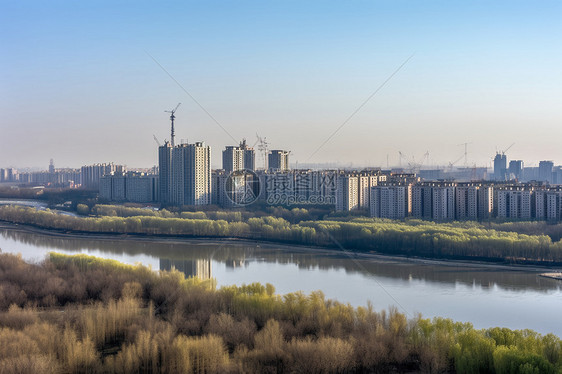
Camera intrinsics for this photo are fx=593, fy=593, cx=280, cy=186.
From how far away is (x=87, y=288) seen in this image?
6832mm

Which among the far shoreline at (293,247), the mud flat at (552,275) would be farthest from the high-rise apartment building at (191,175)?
the mud flat at (552,275)

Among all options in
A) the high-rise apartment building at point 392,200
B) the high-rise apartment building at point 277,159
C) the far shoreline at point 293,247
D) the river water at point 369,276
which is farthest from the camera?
the high-rise apartment building at point 277,159

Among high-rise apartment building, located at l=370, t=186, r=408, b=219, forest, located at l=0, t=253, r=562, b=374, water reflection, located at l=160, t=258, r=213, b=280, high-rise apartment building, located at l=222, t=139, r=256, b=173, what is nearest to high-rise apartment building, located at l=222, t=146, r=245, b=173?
high-rise apartment building, located at l=222, t=139, r=256, b=173

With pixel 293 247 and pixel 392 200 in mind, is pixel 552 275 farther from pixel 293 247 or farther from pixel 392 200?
pixel 392 200

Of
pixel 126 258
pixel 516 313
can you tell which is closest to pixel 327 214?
pixel 126 258

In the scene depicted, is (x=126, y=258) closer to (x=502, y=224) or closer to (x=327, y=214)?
(x=327, y=214)

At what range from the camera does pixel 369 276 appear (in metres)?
8.94

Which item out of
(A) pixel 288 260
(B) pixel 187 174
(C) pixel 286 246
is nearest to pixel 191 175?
(B) pixel 187 174

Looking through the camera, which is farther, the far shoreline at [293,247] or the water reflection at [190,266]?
the far shoreline at [293,247]

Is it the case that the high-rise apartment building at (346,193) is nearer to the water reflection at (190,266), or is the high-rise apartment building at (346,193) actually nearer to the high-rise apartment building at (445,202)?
the high-rise apartment building at (445,202)

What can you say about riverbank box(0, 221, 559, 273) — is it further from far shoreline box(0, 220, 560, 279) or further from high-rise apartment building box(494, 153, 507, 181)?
high-rise apartment building box(494, 153, 507, 181)

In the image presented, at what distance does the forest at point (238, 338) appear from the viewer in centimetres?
434

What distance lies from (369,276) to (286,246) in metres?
3.63

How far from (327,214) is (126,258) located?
613 centimetres
